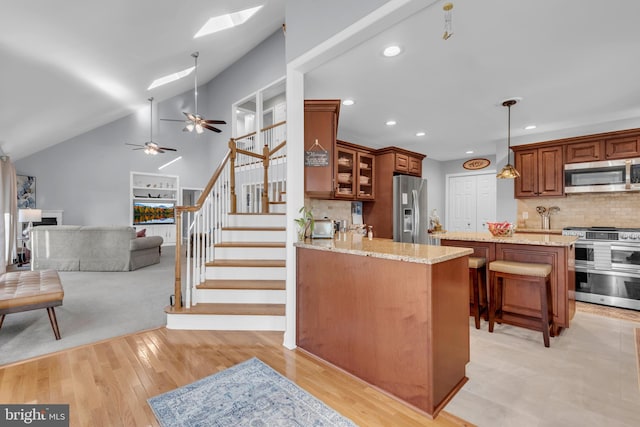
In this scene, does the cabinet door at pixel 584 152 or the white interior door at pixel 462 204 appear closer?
the cabinet door at pixel 584 152

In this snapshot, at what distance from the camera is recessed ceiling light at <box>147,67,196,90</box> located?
6.44 metres

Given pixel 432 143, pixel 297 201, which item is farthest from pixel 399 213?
pixel 297 201

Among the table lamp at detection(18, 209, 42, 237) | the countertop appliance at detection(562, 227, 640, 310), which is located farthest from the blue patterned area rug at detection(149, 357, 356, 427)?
the table lamp at detection(18, 209, 42, 237)

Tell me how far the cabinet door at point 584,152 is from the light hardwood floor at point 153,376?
185 inches

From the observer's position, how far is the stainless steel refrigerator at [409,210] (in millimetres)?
5137

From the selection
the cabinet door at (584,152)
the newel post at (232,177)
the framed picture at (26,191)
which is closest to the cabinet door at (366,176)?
the newel post at (232,177)

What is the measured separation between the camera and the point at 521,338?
274 centimetres

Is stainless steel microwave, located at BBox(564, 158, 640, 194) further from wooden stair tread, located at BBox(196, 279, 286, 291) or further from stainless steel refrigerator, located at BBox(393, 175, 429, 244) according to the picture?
wooden stair tread, located at BBox(196, 279, 286, 291)

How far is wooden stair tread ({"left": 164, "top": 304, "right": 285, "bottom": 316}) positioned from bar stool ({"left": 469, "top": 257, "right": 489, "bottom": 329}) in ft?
6.63

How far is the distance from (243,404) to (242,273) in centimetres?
178

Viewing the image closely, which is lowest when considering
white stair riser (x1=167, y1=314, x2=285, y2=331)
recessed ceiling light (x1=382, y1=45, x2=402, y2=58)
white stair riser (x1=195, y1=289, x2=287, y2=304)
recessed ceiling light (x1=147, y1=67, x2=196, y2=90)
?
white stair riser (x1=167, y1=314, x2=285, y2=331)

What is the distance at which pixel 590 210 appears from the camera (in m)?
4.56

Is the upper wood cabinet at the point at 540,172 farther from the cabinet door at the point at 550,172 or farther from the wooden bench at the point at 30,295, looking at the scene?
the wooden bench at the point at 30,295

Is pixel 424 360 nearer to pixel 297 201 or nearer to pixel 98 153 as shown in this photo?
pixel 297 201
